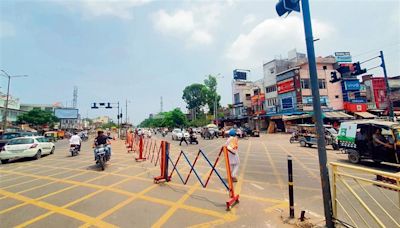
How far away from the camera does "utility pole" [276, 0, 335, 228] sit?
3.58m

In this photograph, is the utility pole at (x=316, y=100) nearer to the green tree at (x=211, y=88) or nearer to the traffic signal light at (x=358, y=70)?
the traffic signal light at (x=358, y=70)

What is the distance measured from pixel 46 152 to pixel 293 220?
16.1 meters

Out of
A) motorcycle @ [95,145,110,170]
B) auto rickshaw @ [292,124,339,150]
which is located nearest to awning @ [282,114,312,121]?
auto rickshaw @ [292,124,339,150]

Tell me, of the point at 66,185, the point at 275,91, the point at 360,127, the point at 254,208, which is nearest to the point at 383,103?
the point at 275,91

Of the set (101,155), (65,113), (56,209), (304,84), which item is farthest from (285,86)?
(65,113)

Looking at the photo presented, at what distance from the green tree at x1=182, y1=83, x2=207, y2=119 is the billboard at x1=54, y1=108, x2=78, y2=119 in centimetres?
3555

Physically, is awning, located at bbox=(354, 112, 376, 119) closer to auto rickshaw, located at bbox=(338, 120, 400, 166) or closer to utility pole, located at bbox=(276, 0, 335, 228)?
auto rickshaw, located at bbox=(338, 120, 400, 166)

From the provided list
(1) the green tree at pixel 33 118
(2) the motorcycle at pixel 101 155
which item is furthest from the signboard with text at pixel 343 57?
(1) the green tree at pixel 33 118

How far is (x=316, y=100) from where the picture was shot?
148 inches

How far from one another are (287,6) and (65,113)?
76.7 metres

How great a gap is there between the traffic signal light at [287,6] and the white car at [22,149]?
14607 millimetres

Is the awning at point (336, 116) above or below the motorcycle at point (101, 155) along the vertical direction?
above

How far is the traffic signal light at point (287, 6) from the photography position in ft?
12.7

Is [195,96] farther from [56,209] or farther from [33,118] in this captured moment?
[56,209]
